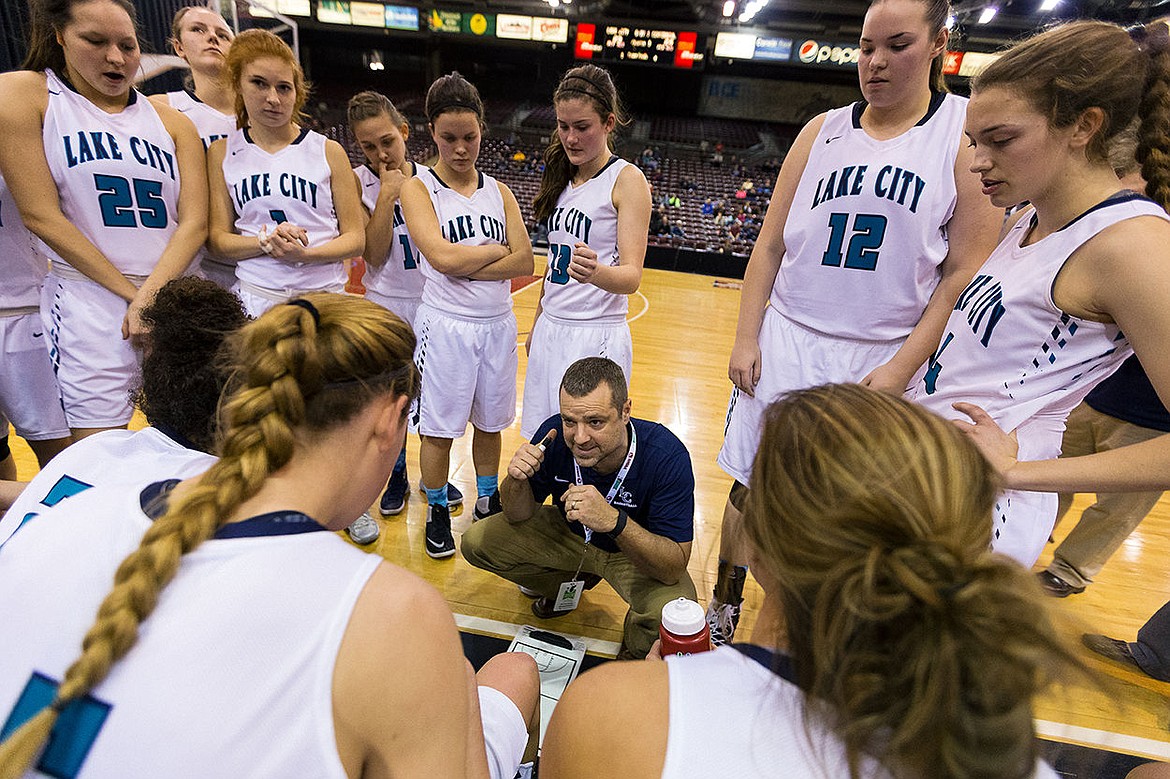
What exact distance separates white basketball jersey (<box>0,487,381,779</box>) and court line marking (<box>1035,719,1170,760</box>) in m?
2.45

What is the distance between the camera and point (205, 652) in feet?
2.47

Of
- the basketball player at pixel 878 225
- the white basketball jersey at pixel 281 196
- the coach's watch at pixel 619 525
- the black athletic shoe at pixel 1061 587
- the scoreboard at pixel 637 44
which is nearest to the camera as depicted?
the basketball player at pixel 878 225

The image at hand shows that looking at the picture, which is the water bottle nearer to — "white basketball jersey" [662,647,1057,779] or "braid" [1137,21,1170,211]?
"white basketball jersey" [662,647,1057,779]

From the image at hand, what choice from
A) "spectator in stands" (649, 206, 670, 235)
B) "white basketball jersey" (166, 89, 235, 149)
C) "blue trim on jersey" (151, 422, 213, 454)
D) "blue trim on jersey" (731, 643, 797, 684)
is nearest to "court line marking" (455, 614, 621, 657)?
"blue trim on jersey" (151, 422, 213, 454)

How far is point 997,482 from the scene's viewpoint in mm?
758

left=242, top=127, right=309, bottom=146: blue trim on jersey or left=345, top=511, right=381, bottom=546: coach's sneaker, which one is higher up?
left=242, top=127, right=309, bottom=146: blue trim on jersey

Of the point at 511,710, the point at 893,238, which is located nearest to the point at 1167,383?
the point at 893,238

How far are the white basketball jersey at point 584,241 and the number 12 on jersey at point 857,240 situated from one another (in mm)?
1003

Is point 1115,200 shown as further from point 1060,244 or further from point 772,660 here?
point 772,660

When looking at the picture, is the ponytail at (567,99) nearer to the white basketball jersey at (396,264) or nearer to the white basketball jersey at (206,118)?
the white basketball jersey at (396,264)

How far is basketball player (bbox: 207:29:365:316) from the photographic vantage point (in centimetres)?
246

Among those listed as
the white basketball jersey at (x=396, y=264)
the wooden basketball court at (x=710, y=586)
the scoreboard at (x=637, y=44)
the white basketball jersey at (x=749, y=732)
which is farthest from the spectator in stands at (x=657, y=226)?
the white basketball jersey at (x=749, y=732)

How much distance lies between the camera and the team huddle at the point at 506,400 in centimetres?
73

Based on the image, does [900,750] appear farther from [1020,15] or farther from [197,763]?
[1020,15]
